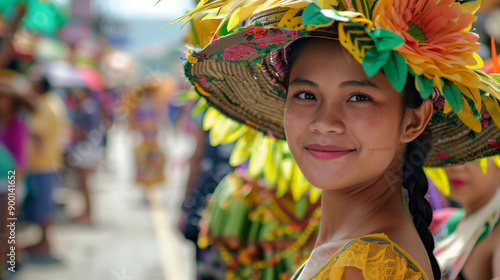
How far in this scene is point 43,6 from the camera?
6.91 m

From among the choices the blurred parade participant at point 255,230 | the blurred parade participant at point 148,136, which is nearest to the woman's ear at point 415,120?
the blurred parade participant at point 255,230

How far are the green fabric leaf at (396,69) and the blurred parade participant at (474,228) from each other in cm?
96

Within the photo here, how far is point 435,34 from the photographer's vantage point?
1.44 meters

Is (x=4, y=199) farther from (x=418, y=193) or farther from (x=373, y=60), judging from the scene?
(x=373, y=60)

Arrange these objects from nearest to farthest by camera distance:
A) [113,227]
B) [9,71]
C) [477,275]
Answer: [477,275] < [9,71] < [113,227]

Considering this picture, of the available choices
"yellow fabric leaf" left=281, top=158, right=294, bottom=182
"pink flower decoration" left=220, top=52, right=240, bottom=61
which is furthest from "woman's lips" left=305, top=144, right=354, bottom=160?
"yellow fabric leaf" left=281, top=158, right=294, bottom=182

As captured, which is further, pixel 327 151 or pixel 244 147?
pixel 244 147

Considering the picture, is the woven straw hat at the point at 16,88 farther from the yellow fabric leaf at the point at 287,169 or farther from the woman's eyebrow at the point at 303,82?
the woman's eyebrow at the point at 303,82

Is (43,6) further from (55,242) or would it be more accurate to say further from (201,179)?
(201,179)

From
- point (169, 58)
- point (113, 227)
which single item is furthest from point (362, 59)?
point (169, 58)

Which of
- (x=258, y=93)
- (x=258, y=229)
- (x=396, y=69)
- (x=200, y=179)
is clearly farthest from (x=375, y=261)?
(x=200, y=179)

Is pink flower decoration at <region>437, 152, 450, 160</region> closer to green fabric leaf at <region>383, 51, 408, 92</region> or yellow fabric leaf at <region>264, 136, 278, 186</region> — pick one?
yellow fabric leaf at <region>264, 136, 278, 186</region>

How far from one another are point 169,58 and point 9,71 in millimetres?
27289

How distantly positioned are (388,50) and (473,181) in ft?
4.03
